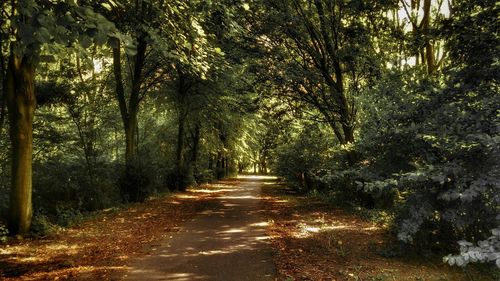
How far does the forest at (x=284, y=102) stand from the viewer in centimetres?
552

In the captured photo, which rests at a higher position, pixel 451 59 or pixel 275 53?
pixel 275 53

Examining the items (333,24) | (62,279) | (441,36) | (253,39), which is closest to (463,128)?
(441,36)

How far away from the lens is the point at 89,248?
877cm

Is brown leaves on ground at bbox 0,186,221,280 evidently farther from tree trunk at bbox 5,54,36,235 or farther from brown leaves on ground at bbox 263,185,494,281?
brown leaves on ground at bbox 263,185,494,281

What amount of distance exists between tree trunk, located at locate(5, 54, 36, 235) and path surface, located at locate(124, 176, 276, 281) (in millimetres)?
3654

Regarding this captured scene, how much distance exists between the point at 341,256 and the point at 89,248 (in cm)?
560

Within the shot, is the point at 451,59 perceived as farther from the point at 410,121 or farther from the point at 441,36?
the point at 410,121

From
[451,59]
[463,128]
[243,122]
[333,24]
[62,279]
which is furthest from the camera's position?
[243,122]

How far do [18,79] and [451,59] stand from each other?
10301 millimetres

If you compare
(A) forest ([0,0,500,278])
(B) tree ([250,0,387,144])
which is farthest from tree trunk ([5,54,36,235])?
(B) tree ([250,0,387,144])

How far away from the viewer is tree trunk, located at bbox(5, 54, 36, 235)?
31.7 feet

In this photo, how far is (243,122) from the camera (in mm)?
28438

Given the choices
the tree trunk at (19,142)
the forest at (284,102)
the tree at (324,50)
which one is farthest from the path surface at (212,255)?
the tree at (324,50)

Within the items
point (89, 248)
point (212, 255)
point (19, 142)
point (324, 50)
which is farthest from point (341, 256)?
point (324, 50)
